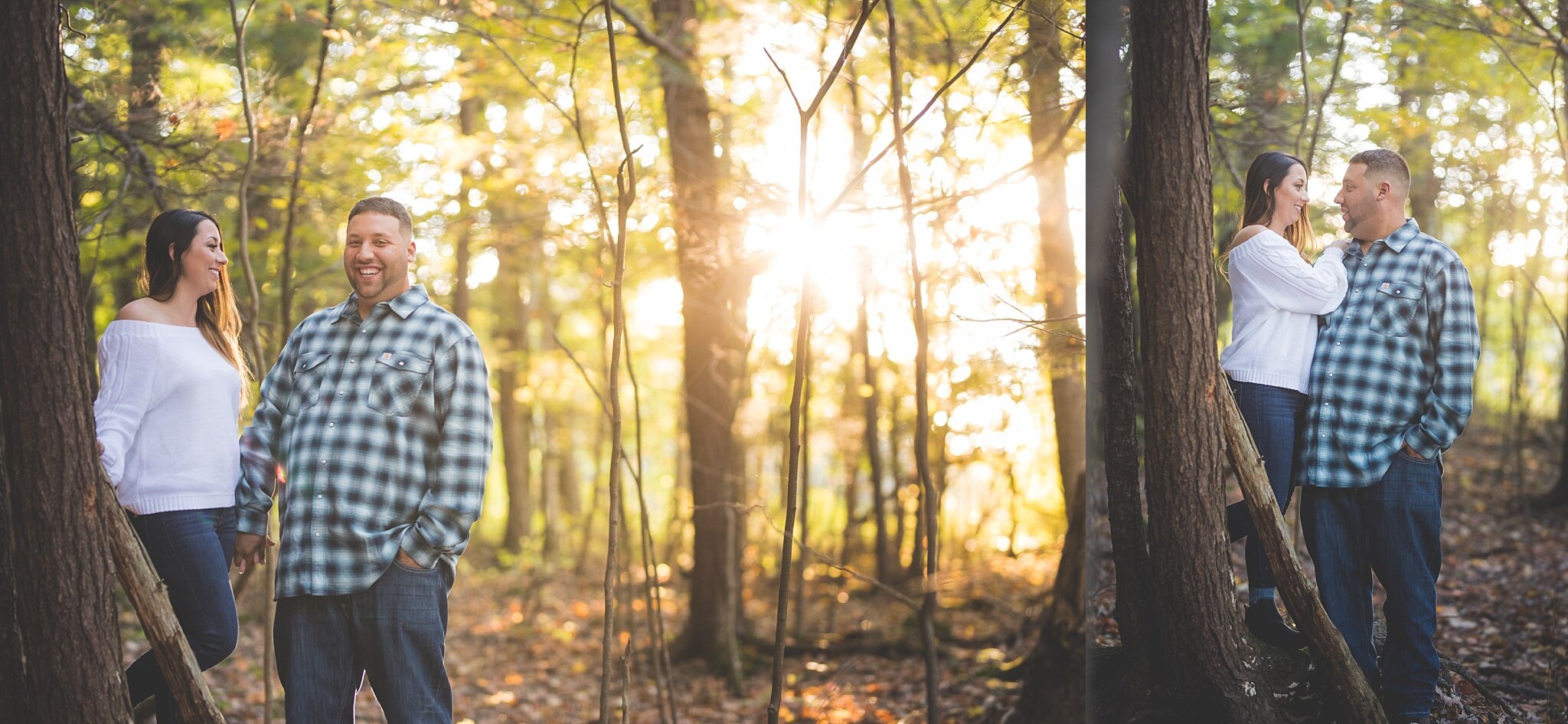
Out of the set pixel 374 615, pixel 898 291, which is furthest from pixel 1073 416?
pixel 374 615

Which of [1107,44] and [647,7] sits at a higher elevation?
[647,7]

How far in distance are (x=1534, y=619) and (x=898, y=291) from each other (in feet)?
16.0

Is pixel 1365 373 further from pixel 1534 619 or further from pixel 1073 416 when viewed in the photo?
pixel 1073 416

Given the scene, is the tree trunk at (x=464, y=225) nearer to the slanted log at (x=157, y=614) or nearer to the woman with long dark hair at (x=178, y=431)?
the woman with long dark hair at (x=178, y=431)

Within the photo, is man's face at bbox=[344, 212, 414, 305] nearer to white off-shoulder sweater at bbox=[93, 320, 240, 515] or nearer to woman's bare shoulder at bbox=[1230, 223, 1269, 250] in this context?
white off-shoulder sweater at bbox=[93, 320, 240, 515]

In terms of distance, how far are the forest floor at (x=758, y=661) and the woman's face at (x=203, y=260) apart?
338 cm

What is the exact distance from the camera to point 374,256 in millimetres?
3146

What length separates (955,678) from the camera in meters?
7.07

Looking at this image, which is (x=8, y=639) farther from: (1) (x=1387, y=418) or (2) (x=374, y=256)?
(1) (x=1387, y=418)

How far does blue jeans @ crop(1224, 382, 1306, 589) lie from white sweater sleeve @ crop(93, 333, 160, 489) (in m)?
3.29

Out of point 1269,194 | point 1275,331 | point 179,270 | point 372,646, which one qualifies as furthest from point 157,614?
point 1269,194

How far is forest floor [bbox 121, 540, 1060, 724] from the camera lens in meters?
6.73

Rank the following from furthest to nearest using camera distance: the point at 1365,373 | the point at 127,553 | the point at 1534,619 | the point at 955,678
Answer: the point at 955,678
the point at 1534,619
the point at 127,553
the point at 1365,373

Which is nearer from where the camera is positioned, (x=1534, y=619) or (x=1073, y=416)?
(x=1534, y=619)
